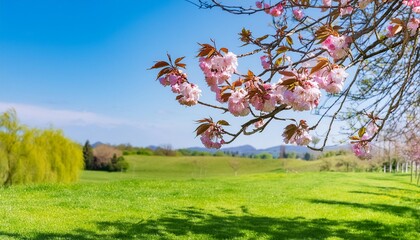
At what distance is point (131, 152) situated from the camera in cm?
6469

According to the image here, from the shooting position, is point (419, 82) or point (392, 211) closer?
point (419, 82)

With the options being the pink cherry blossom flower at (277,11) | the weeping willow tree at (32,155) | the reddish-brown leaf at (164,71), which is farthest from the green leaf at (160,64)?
the weeping willow tree at (32,155)

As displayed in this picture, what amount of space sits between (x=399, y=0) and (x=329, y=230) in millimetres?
6820

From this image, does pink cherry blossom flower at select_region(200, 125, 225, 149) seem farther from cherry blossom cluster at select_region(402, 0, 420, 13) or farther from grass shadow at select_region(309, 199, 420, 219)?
grass shadow at select_region(309, 199, 420, 219)

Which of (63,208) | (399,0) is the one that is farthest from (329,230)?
(399,0)

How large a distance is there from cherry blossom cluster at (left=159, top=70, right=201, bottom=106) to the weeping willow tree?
59.2 feet

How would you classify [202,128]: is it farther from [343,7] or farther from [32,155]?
[32,155]

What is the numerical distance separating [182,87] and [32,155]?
18439 mm

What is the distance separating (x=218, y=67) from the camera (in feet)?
10.3

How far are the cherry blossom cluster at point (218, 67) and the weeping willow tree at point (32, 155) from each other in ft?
60.2

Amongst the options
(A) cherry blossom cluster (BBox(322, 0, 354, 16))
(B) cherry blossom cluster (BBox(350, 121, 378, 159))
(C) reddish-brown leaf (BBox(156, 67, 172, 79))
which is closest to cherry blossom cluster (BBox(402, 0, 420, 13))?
(A) cherry blossom cluster (BBox(322, 0, 354, 16))

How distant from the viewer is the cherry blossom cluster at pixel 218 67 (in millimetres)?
3109

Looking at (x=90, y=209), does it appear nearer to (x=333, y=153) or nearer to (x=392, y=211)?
(x=392, y=211)

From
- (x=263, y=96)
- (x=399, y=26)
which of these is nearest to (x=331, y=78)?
(x=263, y=96)
